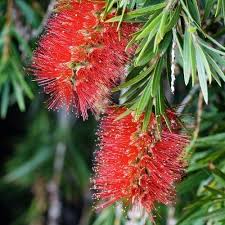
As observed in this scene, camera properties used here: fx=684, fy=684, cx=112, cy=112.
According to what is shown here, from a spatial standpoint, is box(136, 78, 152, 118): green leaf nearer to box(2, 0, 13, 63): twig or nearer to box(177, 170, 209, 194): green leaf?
box(177, 170, 209, 194): green leaf

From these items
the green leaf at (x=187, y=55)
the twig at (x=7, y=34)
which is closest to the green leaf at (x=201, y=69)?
the green leaf at (x=187, y=55)

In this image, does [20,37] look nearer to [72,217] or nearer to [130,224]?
[130,224]

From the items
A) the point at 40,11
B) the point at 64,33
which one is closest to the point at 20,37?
the point at 40,11

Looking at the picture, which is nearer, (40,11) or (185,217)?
(185,217)

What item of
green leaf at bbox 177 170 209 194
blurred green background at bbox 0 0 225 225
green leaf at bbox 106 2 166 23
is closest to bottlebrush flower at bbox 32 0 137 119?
green leaf at bbox 106 2 166 23

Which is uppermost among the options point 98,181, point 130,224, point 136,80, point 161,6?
point 161,6

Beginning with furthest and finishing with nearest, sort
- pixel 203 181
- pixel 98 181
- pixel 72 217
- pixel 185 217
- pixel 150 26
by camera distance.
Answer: pixel 72 217 < pixel 203 181 < pixel 185 217 < pixel 98 181 < pixel 150 26

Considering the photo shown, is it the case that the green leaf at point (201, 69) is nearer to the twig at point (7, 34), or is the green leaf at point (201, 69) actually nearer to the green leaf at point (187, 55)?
the green leaf at point (187, 55)

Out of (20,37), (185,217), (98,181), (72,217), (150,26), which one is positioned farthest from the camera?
(72,217)
